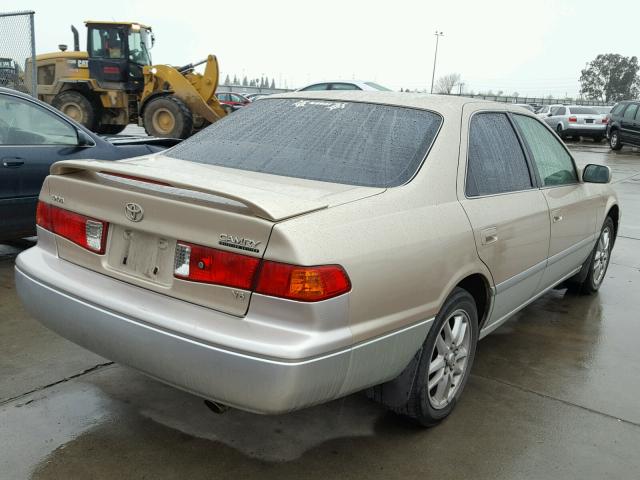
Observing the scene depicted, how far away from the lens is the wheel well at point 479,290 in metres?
3.07

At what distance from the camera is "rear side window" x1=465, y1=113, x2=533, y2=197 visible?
3158mm

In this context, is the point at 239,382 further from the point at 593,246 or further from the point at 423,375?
the point at 593,246

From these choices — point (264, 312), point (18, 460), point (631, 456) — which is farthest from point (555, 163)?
point (18, 460)

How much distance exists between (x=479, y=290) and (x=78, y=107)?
14.0 m

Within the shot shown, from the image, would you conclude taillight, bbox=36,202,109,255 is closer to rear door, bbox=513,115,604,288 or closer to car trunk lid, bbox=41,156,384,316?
car trunk lid, bbox=41,156,384,316

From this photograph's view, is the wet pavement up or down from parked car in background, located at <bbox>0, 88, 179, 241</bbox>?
down

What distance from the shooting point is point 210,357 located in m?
2.18

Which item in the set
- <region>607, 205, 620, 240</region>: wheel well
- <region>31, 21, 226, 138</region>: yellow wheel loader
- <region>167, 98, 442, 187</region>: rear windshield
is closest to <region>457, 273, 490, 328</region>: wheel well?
<region>167, 98, 442, 187</region>: rear windshield

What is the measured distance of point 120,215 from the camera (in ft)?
8.21

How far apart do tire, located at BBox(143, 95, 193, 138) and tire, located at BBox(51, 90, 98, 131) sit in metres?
1.58

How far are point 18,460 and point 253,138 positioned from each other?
5.99ft

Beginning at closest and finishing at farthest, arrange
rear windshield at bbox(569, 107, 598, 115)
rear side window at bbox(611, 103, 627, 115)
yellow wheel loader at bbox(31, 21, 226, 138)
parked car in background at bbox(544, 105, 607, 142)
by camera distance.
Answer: yellow wheel loader at bbox(31, 21, 226, 138)
rear side window at bbox(611, 103, 627, 115)
parked car in background at bbox(544, 105, 607, 142)
rear windshield at bbox(569, 107, 598, 115)

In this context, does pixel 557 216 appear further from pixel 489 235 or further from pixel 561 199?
pixel 489 235

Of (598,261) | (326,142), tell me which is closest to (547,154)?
(598,261)
